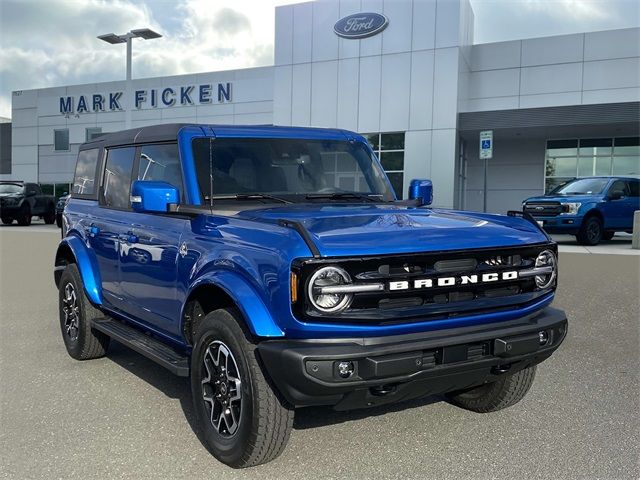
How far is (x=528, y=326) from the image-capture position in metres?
3.25

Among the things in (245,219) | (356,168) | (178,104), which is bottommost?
(245,219)

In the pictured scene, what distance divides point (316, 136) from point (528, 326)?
2.18 meters

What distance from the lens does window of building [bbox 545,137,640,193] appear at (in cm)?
2494

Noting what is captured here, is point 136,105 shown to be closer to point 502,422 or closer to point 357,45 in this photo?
point 357,45

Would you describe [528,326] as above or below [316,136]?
below

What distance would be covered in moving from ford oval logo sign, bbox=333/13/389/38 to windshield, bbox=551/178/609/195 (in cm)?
1138

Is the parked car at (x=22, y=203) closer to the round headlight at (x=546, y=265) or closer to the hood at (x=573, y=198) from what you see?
the hood at (x=573, y=198)

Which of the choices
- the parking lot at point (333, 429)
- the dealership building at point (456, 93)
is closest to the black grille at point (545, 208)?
the dealership building at point (456, 93)

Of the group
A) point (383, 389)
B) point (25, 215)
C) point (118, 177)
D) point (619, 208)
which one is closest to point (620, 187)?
point (619, 208)

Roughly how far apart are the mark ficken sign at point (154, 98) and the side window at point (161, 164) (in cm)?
3058

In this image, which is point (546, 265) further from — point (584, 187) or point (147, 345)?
point (584, 187)

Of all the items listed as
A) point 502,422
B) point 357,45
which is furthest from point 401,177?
point 502,422

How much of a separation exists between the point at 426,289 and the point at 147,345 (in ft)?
6.78

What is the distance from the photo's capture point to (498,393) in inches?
154
